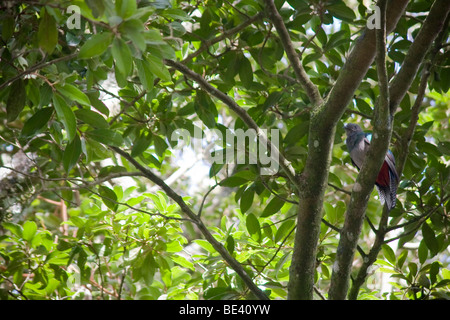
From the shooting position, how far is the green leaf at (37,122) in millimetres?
1917

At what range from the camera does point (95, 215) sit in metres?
2.69

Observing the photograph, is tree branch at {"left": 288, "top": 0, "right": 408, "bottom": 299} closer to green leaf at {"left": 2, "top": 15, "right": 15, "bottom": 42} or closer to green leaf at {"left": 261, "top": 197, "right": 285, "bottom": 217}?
green leaf at {"left": 261, "top": 197, "right": 285, "bottom": 217}

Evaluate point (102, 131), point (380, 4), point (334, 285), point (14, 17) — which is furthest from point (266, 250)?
point (14, 17)

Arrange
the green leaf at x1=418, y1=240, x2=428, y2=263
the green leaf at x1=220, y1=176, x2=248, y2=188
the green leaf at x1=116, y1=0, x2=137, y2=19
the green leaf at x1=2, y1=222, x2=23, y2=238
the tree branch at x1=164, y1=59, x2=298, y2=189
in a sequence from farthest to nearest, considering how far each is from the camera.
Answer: the green leaf at x1=2, y1=222, x2=23, y2=238
the green leaf at x1=418, y1=240, x2=428, y2=263
the green leaf at x1=220, y1=176, x2=248, y2=188
the tree branch at x1=164, y1=59, x2=298, y2=189
the green leaf at x1=116, y1=0, x2=137, y2=19

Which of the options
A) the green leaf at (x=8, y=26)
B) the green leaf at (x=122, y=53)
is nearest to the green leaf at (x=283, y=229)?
the green leaf at (x=122, y=53)

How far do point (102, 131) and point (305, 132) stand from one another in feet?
3.34

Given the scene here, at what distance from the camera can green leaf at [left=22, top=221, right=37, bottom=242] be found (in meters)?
2.72

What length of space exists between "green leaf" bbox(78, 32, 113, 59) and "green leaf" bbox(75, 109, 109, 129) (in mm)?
632

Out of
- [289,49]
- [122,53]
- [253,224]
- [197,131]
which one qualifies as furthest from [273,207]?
[122,53]

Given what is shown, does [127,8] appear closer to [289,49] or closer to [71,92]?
[71,92]

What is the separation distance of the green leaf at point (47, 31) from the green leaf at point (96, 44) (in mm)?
256

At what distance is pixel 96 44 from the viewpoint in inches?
54.7

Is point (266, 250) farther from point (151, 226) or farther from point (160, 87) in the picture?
point (160, 87)

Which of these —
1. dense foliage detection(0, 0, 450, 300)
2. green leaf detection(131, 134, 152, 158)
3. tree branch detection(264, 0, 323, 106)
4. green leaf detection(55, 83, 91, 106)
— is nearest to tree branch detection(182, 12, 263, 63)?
dense foliage detection(0, 0, 450, 300)
